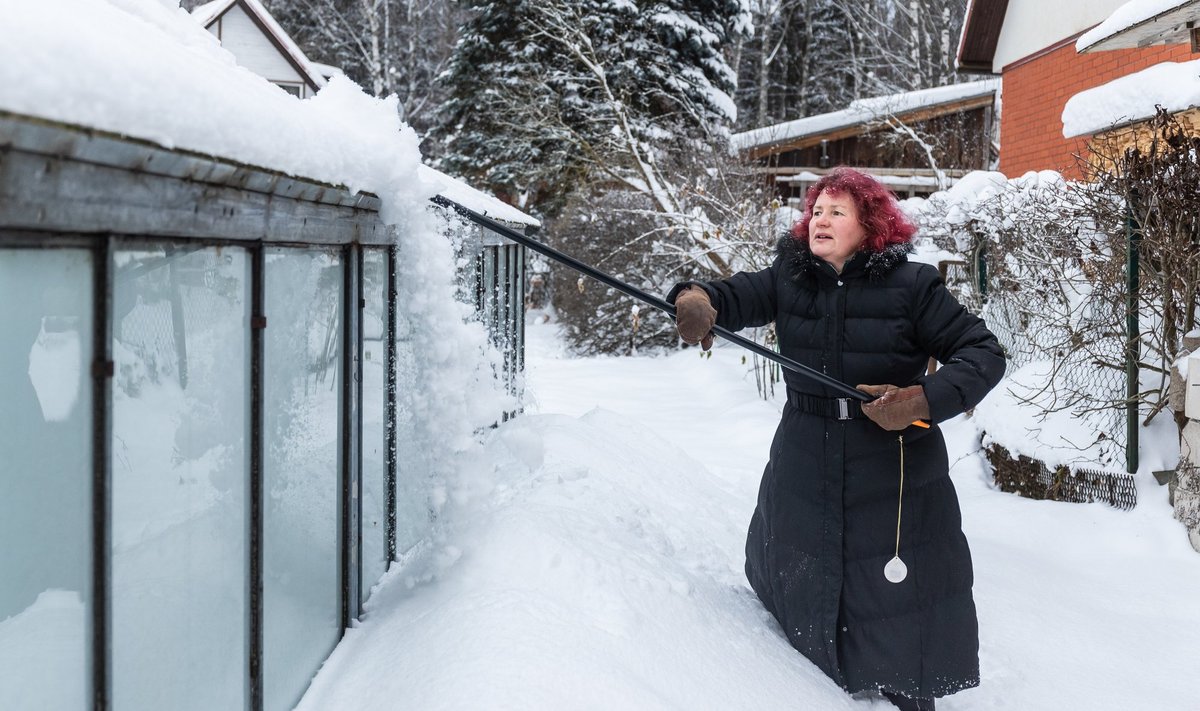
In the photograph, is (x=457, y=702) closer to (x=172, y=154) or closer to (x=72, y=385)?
(x=72, y=385)

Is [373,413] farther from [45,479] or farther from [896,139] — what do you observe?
[896,139]

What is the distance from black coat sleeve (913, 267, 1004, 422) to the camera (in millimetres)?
2592

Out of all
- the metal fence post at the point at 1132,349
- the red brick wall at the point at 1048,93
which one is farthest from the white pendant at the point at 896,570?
the red brick wall at the point at 1048,93

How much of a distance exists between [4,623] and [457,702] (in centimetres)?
92

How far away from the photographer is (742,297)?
9.92 feet

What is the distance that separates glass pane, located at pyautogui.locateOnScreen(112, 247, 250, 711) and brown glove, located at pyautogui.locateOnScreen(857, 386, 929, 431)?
1.65 m

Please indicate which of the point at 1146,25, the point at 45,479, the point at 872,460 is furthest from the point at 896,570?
the point at 1146,25

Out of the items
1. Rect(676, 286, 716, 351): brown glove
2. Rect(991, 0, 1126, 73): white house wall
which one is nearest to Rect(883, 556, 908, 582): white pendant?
Rect(676, 286, 716, 351): brown glove

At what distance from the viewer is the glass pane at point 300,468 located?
7.05ft

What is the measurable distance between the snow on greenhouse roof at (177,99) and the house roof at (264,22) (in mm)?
13617

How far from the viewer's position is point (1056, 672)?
3357 mm

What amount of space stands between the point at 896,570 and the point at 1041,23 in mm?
11961

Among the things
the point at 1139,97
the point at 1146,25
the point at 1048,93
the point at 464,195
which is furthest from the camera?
the point at 1048,93

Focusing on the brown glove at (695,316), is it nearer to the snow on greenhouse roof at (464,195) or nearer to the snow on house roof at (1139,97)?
Result: the snow on greenhouse roof at (464,195)
